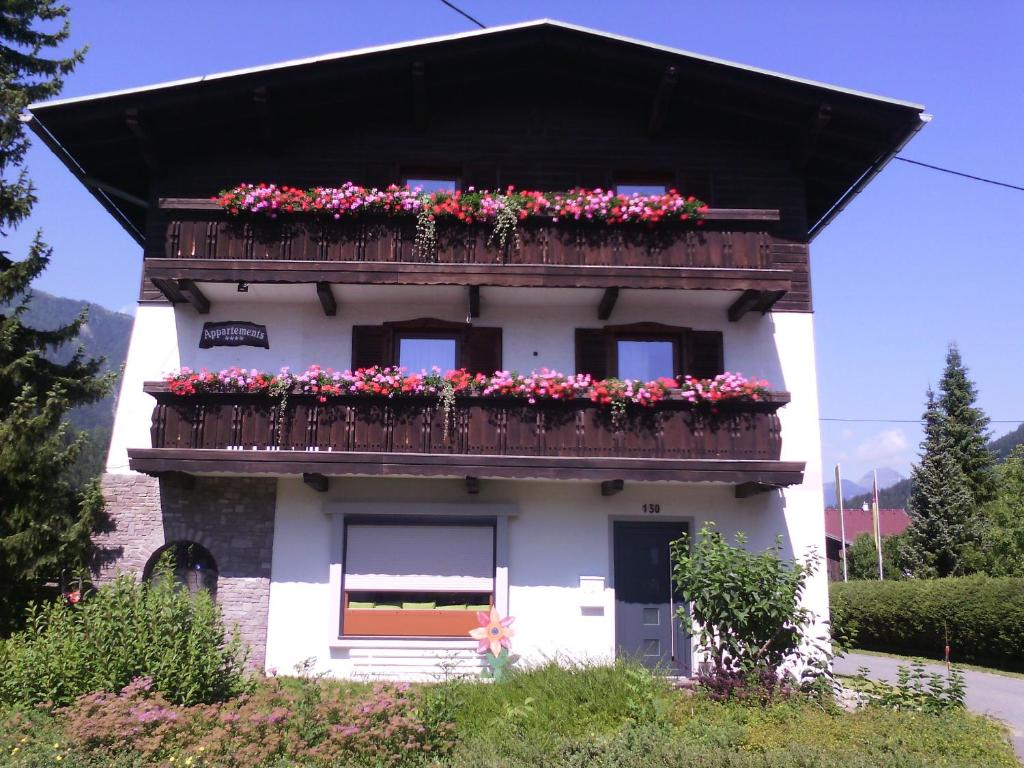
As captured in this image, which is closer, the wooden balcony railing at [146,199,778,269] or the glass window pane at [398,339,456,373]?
the wooden balcony railing at [146,199,778,269]

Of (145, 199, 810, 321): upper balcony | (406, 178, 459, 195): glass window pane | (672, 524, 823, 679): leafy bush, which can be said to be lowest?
(672, 524, 823, 679): leafy bush

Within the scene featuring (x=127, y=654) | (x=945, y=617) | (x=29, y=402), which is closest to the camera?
(x=127, y=654)

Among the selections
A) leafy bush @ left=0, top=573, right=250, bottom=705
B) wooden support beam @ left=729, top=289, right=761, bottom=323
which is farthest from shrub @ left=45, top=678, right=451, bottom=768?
wooden support beam @ left=729, top=289, right=761, bottom=323

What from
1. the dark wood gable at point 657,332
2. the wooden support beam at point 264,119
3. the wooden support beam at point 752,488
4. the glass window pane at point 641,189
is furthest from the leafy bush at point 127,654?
the glass window pane at point 641,189

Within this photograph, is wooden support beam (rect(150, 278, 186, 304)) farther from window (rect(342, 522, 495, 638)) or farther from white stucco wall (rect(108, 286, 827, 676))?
window (rect(342, 522, 495, 638))

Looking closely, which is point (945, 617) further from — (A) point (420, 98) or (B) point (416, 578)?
(A) point (420, 98)

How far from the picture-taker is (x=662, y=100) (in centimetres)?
1517

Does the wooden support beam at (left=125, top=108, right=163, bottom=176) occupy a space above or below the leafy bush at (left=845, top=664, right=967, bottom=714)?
above

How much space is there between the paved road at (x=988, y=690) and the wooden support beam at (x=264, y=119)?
11552 mm

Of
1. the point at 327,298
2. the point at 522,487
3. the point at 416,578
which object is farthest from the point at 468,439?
the point at 327,298

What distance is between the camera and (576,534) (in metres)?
14.1

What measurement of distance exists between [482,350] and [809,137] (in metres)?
6.39

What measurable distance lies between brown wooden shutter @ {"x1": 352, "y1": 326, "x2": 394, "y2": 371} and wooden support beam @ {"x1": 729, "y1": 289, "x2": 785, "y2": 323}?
5510mm

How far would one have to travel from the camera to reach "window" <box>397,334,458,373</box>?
48.4ft
